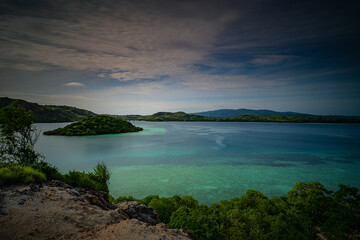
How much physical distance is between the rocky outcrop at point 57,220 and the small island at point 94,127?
107 metres

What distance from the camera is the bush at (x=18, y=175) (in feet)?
33.1

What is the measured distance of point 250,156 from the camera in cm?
5856

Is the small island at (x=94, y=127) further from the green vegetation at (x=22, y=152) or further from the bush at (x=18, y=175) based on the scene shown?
the bush at (x=18, y=175)

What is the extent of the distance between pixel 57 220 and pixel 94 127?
118 metres

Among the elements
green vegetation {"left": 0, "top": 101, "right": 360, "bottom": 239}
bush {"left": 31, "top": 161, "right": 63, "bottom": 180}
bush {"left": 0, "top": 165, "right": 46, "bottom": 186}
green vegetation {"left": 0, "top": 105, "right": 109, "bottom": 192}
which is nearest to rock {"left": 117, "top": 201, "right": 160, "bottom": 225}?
green vegetation {"left": 0, "top": 101, "right": 360, "bottom": 239}

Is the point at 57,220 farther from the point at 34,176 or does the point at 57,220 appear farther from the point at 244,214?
the point at 244,214

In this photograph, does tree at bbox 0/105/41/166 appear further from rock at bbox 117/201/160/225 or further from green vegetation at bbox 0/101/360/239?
rock at bbox 117/201/160/225

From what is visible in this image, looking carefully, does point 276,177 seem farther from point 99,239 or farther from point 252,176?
point 99,239

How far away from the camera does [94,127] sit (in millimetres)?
111562

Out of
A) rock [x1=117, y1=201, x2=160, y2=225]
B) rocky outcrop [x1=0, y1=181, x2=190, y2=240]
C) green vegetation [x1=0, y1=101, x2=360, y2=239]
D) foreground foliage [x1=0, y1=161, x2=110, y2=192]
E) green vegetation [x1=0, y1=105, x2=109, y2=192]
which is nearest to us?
rocky outcrop [x1=0, y1=181, x2=190, y2=240]

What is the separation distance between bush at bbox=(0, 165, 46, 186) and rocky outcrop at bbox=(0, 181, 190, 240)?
650mm

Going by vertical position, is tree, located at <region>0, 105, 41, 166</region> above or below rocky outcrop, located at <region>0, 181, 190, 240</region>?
above

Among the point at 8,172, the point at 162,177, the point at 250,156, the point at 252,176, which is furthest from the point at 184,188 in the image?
the point at 250,156

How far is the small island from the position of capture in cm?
9929
